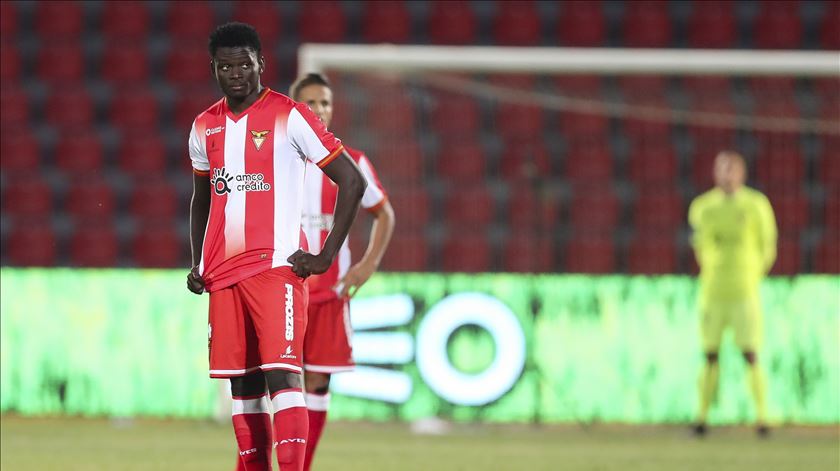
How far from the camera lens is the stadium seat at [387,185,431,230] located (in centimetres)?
844

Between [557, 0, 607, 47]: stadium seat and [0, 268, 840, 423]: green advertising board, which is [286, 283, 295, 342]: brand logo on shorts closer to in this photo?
[0, 268, 840, 423]: green advertising board

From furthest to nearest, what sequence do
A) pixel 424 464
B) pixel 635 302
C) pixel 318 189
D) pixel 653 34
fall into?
pixel 653 34
pixel 635 302
pixel 424 464
pixel 318 189

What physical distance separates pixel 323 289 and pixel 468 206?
4.04 meters

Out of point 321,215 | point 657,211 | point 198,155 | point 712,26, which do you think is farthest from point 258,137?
point 712,26

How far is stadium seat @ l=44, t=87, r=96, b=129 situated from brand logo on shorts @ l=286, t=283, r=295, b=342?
7861mm

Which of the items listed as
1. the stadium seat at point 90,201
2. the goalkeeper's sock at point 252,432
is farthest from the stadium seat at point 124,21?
the goalkeeper's sock at point 252,432

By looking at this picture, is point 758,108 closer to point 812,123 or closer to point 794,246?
point 812,123

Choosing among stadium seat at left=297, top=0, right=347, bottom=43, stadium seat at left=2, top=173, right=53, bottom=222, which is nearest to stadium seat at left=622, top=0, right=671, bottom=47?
stadium seat at left=297, top=0, right=347, bottom=43

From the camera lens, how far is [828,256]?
8.55 m

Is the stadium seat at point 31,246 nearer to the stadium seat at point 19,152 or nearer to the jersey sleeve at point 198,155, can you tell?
the stadium seat at point 19,152

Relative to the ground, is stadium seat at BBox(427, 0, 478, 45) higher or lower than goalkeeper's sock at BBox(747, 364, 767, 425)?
higher

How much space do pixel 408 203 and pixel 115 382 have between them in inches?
84.2

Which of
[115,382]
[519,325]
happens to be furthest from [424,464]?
[115,382]

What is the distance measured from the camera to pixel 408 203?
848 cm
